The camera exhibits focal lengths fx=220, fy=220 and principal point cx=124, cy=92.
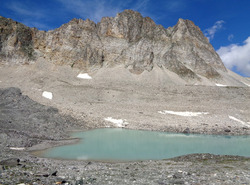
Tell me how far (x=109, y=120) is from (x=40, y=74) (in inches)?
1378

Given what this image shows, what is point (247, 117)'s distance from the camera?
132 ft

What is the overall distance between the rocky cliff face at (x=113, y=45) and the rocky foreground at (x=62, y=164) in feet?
122

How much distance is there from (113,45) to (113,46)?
404 millimetres

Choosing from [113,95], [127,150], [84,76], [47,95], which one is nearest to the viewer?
[127,150]

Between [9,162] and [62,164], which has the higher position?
[9,162]

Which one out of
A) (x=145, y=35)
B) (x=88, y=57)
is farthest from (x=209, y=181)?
(x=145, y=35)

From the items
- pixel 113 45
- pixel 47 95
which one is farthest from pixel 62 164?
pixel 113 45

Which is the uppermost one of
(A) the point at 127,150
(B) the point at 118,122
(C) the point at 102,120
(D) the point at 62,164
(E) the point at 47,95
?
(E) the point at 47,95

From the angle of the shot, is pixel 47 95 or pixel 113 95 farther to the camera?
pixel 113 95

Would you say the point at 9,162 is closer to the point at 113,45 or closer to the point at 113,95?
the point at 113,95

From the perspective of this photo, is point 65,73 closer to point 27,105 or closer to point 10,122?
point 27,105

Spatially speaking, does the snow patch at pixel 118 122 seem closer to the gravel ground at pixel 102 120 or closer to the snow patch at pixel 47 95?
the gravel ground at pixel 102 120

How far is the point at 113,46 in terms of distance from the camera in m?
78.7

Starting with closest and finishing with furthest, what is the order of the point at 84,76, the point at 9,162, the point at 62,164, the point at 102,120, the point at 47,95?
the point at 9,162 → the point at 62,164 → the point at 102,120 → the point at 47,95 → the point at 84,76
